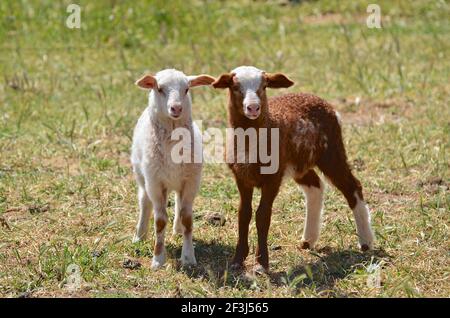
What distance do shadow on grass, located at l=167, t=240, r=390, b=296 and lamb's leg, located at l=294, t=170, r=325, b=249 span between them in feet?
0.37

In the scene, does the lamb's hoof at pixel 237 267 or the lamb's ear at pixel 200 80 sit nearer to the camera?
the lamb's hoof at pixel 237 267

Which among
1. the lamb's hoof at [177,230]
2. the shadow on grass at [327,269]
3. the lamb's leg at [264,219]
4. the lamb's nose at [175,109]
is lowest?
the shadow on grass at [327,269]

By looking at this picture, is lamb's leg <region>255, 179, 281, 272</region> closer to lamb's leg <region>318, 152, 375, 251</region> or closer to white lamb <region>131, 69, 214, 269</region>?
white lamb <region>131, 69, 214, 269</region>

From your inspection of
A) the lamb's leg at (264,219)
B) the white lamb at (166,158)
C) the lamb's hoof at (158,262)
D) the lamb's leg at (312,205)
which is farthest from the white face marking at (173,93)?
the lamb's leg at (312,205)

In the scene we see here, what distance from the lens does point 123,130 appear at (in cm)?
834

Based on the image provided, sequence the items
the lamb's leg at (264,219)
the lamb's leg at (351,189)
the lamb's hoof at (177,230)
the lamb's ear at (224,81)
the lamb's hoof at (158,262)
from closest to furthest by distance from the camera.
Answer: the lamb's ear at (224,81) → the lamb's leg at (264,219) → the lamb's hoof at (158,262) → the lamb's leg at (351,189) → the lamb's hoof at (177,230)

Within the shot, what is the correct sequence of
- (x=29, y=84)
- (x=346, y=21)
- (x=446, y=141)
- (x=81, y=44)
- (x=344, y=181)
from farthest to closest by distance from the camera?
(x=346, y=21) → (x=81, y=44) → (x=29, y=84) → (x=446, y=141) → (x=344, y=181)

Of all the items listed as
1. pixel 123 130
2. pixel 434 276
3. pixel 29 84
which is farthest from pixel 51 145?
pixel 434 276

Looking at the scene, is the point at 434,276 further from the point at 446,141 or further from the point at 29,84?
the point at 29,84

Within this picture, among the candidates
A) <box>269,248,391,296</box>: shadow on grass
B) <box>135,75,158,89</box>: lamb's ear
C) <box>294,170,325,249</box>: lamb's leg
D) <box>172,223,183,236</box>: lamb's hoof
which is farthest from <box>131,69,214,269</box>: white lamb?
Answer: <box>294,170,325,249</box>: lamb's leg

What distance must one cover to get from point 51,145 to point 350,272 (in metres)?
3.56

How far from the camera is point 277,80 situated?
5.51m

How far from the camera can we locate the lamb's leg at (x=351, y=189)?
5.96 metres

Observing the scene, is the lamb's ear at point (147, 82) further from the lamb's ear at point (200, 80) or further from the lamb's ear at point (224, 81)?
the lamb's ear at point (224, 81)
